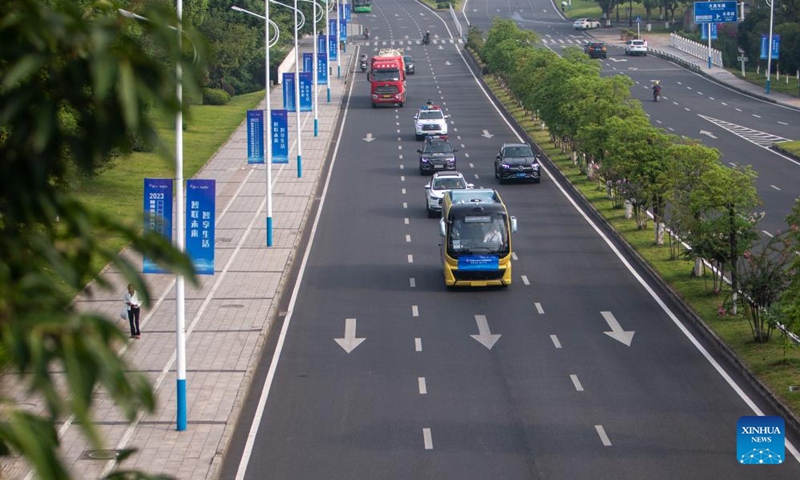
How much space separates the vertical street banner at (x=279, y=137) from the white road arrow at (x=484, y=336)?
1585cm

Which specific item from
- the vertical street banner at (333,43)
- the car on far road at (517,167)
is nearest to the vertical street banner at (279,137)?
the car on far road at (517,167)

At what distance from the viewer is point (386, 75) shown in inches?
3123

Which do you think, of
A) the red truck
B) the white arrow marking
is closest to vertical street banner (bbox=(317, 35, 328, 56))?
the red truck

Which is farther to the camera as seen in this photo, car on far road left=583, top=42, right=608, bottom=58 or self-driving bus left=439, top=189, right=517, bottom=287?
car on far road left=583, top=42, right=608, bottom=58

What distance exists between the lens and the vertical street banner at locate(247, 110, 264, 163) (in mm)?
40750

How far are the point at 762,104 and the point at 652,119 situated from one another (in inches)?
532

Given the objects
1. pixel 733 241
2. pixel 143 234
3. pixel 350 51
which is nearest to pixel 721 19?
pixel 350 51

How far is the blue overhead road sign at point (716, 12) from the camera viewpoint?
101625 mm

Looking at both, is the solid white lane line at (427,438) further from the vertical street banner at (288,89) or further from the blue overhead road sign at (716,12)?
the blue overhead road sign at (716,12)

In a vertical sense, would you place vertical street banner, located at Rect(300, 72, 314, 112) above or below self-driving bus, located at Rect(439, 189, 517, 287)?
above

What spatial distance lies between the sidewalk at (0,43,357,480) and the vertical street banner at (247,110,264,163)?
235 centimetres

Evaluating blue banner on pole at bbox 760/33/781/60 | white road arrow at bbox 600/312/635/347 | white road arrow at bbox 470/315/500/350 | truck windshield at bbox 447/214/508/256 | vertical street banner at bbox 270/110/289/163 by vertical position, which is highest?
→ blue banner on pole at bbox 760/33/781/60

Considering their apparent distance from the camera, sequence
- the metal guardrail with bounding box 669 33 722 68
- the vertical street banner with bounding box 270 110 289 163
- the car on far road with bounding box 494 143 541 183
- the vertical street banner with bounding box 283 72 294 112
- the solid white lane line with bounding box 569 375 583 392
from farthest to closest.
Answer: the metal guardrail with bounding box 669 33 722 68 → the vertical street banner with bounding box 283 72 294 112 → the car on far road with bounding box 494 143 541 183 → the vertical street banner with bounding box 270 110 289 163 → the solid white lane line with bounding box 569 375 583 392

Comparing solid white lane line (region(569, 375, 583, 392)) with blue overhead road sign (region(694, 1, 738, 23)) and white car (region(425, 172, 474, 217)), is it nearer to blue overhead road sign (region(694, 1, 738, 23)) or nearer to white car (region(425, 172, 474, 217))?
white car (region(425, 172, 474, 217))
